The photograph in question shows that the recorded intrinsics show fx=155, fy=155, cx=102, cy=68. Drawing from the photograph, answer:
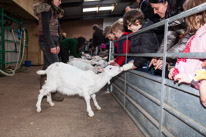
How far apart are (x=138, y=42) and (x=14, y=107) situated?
215 centimetres

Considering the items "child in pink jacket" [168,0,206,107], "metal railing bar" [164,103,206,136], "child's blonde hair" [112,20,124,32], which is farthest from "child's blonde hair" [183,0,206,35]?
"child's blonde hair" [112,20,124,32]

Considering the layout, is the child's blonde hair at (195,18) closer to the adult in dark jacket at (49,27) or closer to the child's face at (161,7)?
the child's face at (161,7)

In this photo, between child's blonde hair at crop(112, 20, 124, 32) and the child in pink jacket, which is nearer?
the child in pink jacket

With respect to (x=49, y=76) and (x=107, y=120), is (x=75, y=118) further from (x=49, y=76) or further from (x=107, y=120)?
(x=49, y=76)

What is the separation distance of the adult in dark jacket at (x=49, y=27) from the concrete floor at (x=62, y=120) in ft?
1.67

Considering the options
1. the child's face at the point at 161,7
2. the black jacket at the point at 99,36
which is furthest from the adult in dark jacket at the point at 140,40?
the black jacket at the point at 99,36

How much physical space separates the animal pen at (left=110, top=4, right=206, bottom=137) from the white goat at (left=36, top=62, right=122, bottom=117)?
511mm

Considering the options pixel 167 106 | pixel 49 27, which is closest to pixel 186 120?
pixel 167 106

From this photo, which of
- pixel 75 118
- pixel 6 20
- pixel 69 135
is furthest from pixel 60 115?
pixel 6 20

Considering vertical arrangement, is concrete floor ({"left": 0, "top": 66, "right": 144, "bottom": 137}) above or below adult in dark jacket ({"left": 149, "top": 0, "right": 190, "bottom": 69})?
below

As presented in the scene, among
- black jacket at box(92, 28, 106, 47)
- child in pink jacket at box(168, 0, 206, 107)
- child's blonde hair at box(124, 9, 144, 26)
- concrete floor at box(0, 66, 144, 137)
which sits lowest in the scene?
concrete floor at box(0, 66, 144, 137)

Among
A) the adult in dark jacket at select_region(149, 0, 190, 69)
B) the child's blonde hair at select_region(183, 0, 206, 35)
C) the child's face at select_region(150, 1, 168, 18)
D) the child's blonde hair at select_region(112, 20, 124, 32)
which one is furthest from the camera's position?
the child's blonde hair at select_region(112, 20, 124, 32)

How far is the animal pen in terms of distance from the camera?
98 cm

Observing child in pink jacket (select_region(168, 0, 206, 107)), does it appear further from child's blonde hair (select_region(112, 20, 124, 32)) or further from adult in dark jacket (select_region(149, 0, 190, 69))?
child's blonde hair (select_region(112, 20, 124, 32))
